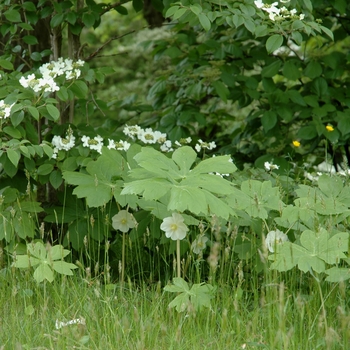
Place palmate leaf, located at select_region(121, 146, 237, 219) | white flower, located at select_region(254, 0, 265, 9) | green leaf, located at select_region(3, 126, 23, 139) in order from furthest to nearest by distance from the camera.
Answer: white flower, located at select_region(254, 0, 265, 9), green leaf, located at select_region(3, 126, 23, 139), palmate leaf, located at select_region(121, 146, 237, 219)

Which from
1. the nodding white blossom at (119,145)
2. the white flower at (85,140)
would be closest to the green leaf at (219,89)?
the nodding white blossom at (119,145)

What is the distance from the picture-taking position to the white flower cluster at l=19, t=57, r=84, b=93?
3.25m

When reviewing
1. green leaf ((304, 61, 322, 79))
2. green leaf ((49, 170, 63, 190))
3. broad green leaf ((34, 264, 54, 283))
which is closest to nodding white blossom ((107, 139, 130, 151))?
green leaf ((49, 170, 63, 190))

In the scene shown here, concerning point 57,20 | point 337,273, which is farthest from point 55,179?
point 337,273

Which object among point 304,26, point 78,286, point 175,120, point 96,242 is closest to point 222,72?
point 175,120

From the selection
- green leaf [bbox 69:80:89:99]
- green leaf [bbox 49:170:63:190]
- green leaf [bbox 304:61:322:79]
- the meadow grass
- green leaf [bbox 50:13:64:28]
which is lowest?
the meadow grass

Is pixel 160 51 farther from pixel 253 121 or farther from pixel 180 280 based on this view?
pixel 180 280

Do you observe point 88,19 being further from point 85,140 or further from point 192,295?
point 192,295

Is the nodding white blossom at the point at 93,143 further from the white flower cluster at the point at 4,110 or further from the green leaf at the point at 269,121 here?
the green leaf at the point at 269,121

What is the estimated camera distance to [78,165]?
3.35 m

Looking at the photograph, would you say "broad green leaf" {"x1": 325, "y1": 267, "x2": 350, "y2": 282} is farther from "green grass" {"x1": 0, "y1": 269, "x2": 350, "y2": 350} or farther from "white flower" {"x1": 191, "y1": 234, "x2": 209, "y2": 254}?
"white flower" {"x1": 191, "y1": 234, "x2": 209, "y2": 254}

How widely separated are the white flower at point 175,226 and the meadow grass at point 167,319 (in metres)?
0.27

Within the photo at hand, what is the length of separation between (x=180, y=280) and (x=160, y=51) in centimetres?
278

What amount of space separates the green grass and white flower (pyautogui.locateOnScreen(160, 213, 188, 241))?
0.25 meters
